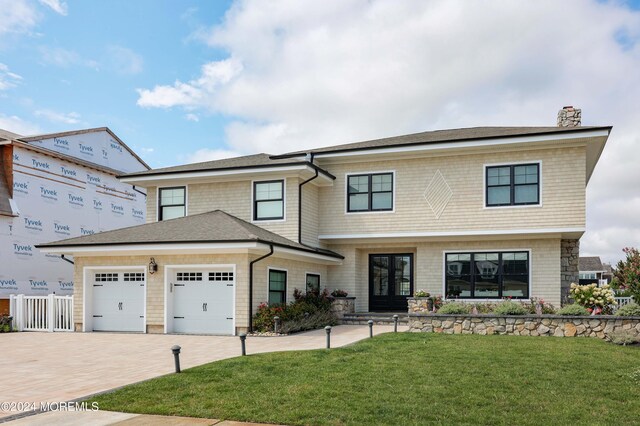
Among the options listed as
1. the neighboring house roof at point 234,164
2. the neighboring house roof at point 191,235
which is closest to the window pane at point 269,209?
the neighboring house roof at point 191,235

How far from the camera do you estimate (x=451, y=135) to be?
2142cm

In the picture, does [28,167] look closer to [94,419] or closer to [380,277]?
[380,277]

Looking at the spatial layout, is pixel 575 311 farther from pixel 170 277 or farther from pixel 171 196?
pixel 171 196

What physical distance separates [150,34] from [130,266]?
778 cm

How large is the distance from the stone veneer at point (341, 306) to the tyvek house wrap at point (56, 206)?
48.3 ft

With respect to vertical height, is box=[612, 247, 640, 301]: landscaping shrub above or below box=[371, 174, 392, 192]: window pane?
below

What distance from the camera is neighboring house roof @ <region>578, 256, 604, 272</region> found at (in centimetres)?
7406

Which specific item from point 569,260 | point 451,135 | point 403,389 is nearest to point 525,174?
point 451,135

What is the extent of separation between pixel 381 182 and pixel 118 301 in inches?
413

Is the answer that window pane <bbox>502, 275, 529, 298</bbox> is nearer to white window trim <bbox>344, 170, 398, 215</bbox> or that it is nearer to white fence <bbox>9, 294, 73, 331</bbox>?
white window trim <bbox>344, 170, 398, 215</bbox>

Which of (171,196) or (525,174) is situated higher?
(525,174)

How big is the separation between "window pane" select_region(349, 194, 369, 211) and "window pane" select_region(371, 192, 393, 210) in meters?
0.25

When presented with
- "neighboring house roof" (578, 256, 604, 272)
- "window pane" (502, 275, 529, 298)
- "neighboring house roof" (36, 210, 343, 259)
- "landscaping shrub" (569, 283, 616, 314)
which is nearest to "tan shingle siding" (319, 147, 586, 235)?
"window pane" (502, 275, 529, 298)

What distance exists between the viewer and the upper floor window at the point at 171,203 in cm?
2203
